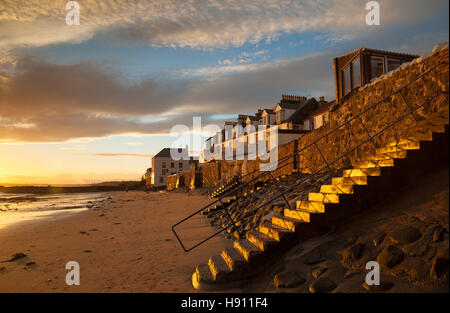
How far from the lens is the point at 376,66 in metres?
13.8

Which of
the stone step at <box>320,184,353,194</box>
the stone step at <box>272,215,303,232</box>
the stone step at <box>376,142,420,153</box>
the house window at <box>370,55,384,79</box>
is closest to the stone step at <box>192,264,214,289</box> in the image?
the stone step at <box>272,215,303,232</box>

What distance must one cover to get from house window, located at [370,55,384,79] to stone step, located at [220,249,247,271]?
501 inches

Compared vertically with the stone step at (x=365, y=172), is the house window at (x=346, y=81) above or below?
above

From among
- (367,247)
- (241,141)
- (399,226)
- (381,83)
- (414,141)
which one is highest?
(241,141)

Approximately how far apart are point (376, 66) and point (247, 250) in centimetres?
1321

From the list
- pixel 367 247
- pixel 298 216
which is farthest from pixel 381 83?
pixel 367 247

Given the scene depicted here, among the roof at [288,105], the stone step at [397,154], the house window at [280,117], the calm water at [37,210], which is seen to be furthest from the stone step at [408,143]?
the roof at [288,105]

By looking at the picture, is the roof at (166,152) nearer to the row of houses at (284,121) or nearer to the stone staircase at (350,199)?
the row of houses at (284,121)

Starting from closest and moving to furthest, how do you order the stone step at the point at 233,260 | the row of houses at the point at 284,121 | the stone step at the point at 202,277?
the stone step at the point at 202,277 < the stone step at the point at 233,260 < the row of houses at the point at 284,121

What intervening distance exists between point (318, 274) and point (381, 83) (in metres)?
7.22

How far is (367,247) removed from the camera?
4012 millimetres

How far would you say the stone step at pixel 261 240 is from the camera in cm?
488

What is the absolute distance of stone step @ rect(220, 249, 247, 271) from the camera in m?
4.70
